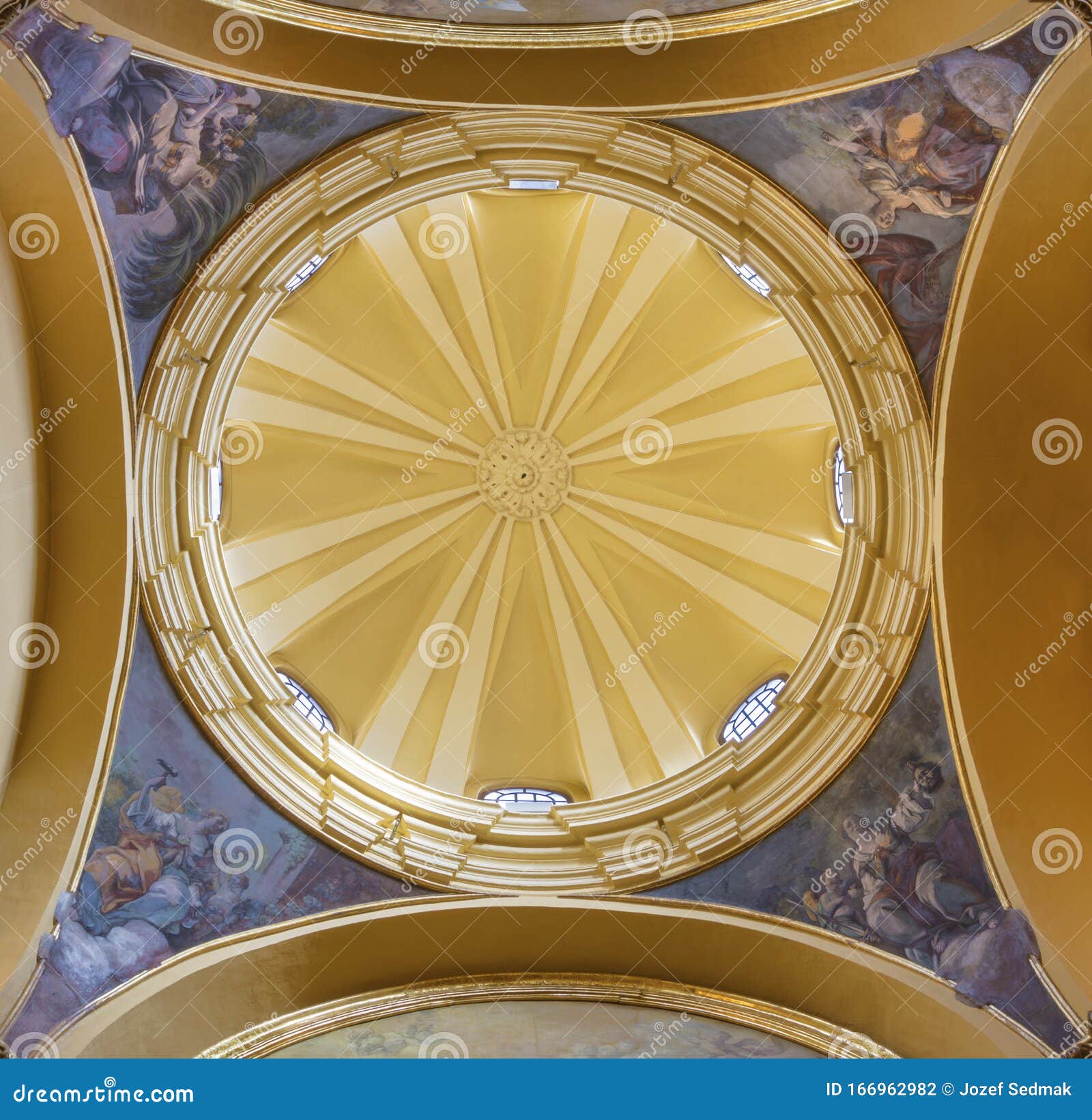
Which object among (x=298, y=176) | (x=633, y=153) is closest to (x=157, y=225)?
(x=298, y=176)

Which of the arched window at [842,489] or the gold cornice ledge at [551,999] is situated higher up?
the arched window at [842,489]

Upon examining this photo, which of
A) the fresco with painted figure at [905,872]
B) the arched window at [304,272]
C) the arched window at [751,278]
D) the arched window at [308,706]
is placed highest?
the arched window at [304,272]

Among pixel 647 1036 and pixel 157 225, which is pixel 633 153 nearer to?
pixel 157 225

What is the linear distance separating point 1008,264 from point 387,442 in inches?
392

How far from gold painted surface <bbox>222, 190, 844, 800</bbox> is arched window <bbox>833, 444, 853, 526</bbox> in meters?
0.40

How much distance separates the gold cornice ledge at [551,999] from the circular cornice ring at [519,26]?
883 centimetres

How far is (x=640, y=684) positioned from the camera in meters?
17.2

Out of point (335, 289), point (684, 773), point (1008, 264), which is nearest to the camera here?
point (1008, 264)

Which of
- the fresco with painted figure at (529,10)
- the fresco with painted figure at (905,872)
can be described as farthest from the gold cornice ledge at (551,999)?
the fresco with painted figure at (529,10)

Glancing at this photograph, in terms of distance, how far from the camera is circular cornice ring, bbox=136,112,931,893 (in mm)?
11141

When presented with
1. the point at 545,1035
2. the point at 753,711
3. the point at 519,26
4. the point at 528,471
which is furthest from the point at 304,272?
the point at 545,1035

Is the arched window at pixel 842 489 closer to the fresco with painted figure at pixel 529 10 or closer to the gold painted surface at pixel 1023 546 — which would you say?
the gold painted surface at pixel 1023 546

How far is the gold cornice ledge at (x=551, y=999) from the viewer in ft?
37.4

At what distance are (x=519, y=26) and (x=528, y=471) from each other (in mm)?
9326
